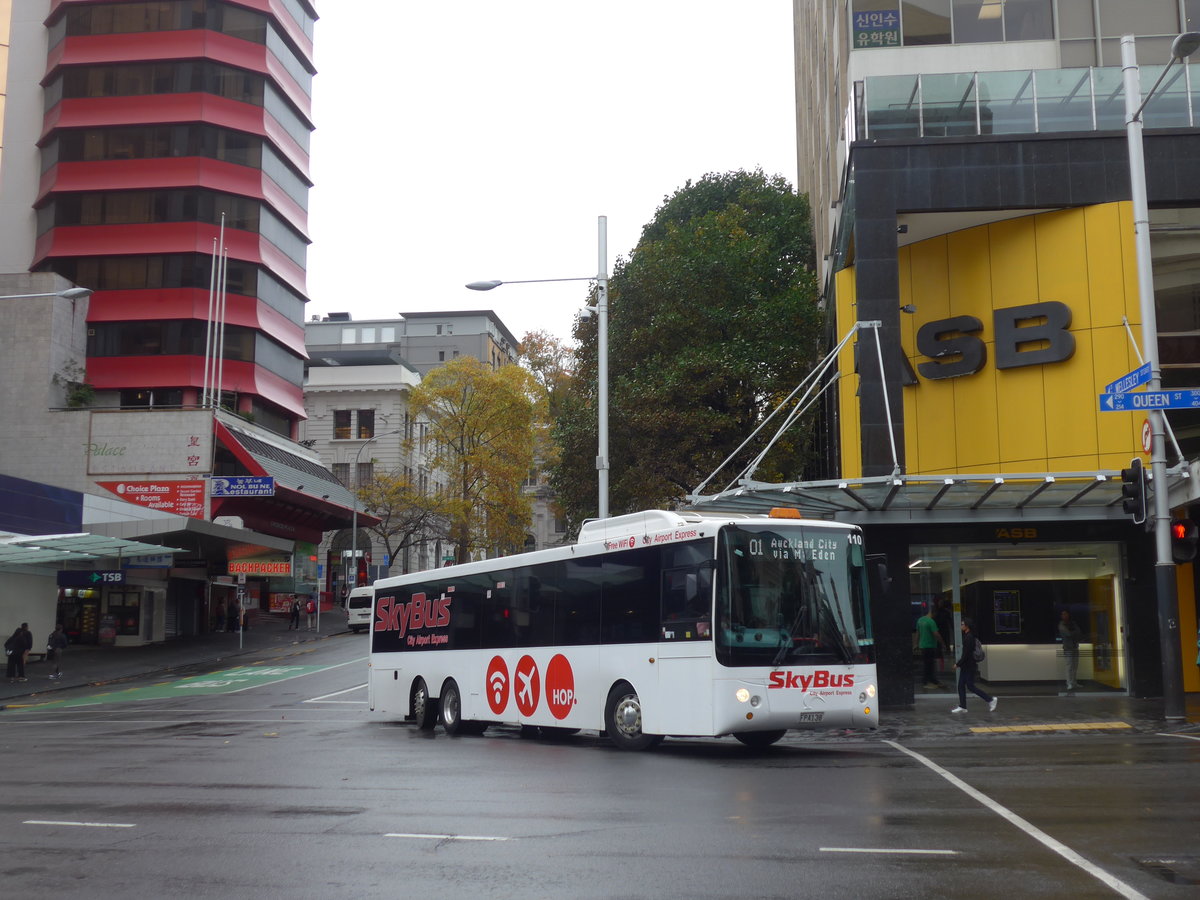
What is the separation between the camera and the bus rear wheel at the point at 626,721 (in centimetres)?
1708

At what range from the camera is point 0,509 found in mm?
39844

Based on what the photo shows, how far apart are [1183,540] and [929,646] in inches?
249

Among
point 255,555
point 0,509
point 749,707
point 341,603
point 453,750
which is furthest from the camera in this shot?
point 341,603

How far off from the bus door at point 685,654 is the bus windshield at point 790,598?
0.78 ft

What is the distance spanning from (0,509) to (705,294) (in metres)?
24.0

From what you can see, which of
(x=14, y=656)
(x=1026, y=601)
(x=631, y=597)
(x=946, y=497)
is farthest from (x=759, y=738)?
(x=14, y=656)

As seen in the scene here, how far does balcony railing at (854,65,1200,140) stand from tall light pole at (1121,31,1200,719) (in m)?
4.91

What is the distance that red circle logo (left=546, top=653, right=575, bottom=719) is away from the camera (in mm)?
18547

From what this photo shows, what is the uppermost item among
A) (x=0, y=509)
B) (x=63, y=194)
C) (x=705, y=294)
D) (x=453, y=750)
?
(x=63, y=194)

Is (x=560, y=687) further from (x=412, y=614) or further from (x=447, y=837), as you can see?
(x=447, y=837)

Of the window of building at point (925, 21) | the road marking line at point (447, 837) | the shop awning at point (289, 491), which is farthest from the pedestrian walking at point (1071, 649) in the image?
the shop awning at point (289, 491)

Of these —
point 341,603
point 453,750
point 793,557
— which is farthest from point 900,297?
point 341,603

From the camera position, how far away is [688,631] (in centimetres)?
1598

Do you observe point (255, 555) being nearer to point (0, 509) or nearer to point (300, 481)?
point (300, 481)
